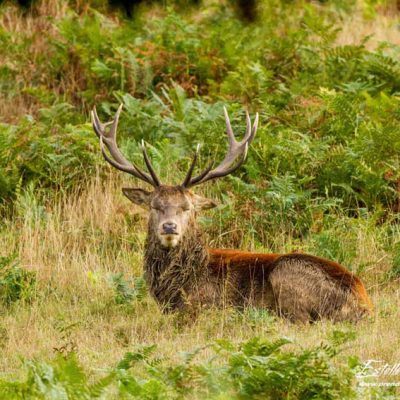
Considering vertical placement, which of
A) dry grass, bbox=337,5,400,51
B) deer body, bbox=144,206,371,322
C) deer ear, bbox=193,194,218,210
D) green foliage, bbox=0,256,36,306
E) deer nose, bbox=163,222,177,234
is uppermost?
dry grass, bbox=337,5,400,51

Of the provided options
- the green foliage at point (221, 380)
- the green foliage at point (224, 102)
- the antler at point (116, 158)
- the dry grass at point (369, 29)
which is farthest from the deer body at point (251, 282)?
the dry grass at point (369, 29)

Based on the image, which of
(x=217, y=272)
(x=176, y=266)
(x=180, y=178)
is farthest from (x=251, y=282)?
(x=180, y=178)

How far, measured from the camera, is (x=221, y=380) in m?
6.19

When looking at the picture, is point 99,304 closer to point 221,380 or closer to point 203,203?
point 203,203

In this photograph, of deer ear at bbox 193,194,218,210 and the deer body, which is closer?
the deer body

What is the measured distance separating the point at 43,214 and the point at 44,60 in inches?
142

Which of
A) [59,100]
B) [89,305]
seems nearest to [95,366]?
[89,305]

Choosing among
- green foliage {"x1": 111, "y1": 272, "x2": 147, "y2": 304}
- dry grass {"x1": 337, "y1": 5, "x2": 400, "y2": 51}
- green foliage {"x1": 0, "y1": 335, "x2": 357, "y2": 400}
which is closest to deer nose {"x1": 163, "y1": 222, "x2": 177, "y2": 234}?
green foliage {"x1": 111, "y1": 272, "x2": 147, "y2": 304}

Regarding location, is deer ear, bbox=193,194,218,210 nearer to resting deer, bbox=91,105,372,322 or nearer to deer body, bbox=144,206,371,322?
resting deer, bbox=91,105,372,322

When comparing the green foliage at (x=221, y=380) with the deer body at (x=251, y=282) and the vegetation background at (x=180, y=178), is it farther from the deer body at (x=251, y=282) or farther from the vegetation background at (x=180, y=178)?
the deer body at (x=251, y=282)

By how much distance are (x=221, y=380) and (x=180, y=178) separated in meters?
4.77

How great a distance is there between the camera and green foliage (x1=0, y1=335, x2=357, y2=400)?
567 cm

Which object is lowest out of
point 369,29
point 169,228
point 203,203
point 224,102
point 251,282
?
point 251,282

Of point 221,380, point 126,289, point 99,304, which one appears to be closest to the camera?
point 221,380
